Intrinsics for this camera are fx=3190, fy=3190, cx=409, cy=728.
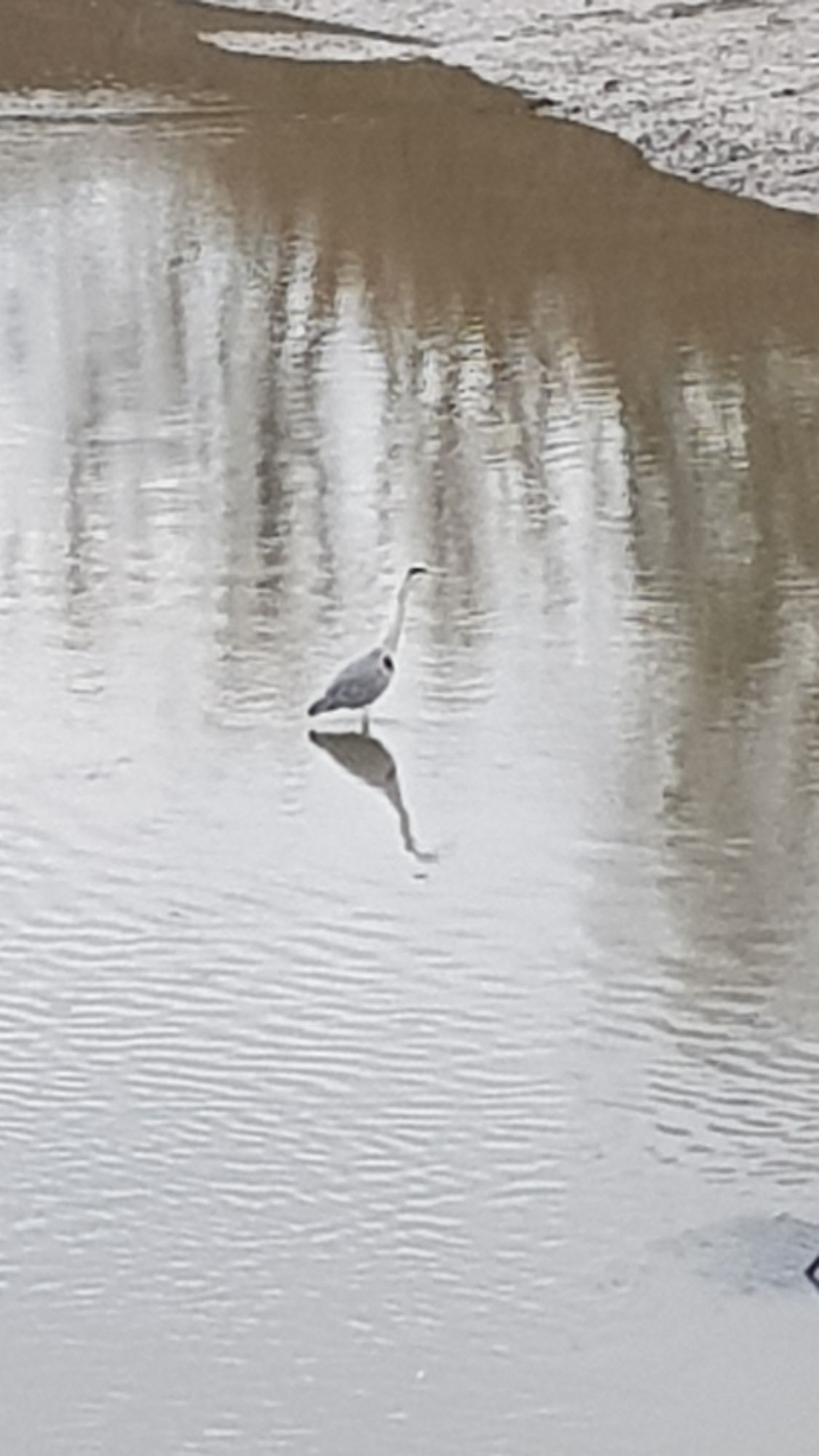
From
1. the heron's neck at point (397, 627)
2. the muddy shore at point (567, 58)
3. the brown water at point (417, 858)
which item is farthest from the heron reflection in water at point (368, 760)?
the muddy shore at point (567, 58)

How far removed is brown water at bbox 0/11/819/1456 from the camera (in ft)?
18.8

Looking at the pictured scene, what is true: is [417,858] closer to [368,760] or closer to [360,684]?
[368,760]

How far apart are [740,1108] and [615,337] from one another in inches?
280

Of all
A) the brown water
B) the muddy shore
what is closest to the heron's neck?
the brown water

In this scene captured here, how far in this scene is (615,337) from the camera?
43.3ft

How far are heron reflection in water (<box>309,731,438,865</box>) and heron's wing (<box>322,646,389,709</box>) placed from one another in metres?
0.10

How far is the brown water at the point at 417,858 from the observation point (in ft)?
18.8

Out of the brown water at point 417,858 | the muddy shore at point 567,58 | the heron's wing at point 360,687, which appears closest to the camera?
the brown water at point 417,858

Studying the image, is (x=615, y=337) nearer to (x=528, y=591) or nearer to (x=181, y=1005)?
(x=528, y=591)

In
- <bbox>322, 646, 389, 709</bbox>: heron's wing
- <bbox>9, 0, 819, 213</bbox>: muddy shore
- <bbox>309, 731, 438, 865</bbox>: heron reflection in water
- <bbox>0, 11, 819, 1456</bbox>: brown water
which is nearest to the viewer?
<bbox>0, 11, 819, 1456</bbox>: brown water

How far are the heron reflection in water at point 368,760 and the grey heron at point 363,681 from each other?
0.08 meters

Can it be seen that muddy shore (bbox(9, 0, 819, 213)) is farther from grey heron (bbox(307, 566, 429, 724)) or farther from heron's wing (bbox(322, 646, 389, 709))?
heron's wing (bbox(322, 646, 389, 709))

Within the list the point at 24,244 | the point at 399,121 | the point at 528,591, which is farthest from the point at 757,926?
the point at 399,121

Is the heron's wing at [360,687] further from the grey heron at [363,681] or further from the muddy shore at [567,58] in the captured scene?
the muddy shore at [567,58]
